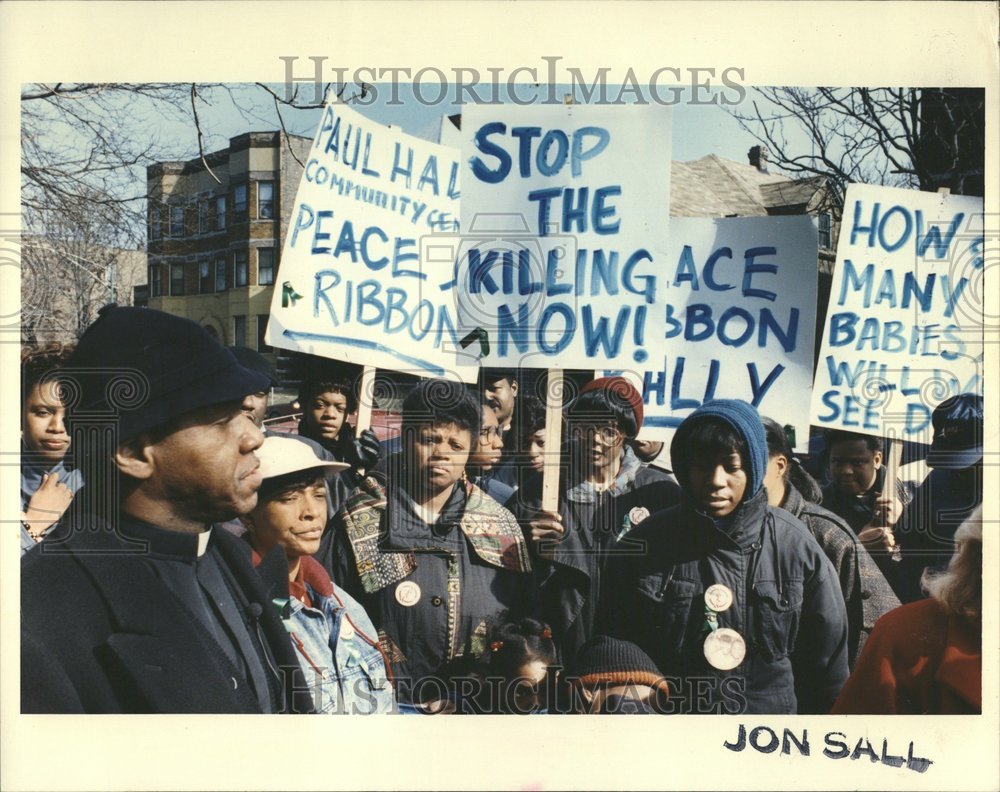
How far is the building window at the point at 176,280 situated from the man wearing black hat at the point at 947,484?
3.76 metres

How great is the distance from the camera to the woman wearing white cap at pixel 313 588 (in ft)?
18.9

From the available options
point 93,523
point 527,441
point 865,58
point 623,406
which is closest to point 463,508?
point 527,441

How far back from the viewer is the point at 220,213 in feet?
19.6

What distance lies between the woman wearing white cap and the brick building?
54 cm

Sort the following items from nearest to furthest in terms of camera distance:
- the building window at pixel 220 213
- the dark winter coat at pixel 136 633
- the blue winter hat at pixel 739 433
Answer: the dark winter coat at pixel 136 633
the blue winter hat at pixel 739 433
the building window at pixel 220 213

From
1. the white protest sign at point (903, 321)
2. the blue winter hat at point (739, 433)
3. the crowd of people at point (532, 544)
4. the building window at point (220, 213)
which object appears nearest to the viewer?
the crowd of people at point (532, 544)

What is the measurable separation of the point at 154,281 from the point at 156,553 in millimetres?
1333

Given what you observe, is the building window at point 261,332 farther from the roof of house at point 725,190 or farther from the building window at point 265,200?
the roof of house at point 725,190

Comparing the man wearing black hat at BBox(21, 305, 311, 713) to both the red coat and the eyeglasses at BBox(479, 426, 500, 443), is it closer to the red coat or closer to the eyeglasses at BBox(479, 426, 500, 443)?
the eyeglasses at BBox(479, 426, 500, 443)

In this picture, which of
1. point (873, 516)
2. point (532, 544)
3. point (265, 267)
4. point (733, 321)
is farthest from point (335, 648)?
point (873, 516)

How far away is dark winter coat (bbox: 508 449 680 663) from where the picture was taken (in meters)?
5.91

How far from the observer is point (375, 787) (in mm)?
5910

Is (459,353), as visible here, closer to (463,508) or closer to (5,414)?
(463,508)

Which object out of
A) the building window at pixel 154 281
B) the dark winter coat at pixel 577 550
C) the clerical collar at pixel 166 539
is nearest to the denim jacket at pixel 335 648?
the clerical collar at pixel 166 539
